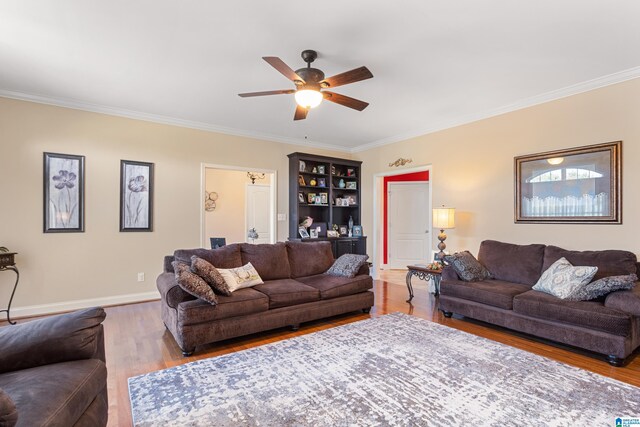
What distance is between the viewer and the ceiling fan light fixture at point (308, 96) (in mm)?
2861

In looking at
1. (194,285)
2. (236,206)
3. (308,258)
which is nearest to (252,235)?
(236,206)

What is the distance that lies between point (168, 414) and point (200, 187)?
12.2ft

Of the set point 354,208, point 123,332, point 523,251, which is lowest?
point 123,332

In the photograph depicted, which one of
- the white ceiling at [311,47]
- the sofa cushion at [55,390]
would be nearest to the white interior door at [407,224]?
the white ceiling at [311,47]

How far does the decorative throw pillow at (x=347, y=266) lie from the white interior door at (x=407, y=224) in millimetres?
3884

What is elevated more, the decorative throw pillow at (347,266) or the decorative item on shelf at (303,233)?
the decorative item on shelf at (303,233)

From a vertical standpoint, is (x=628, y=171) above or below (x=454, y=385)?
above

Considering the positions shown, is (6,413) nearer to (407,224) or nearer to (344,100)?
(344,100)

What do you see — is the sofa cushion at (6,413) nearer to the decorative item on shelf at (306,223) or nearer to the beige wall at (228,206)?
the decorative item on shelf at (306,223)

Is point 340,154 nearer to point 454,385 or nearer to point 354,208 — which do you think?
point 354,208

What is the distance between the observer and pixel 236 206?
7.46 m

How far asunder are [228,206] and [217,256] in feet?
12.8

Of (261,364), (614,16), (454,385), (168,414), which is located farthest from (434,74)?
(168,414)

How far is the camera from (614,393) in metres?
2.16
